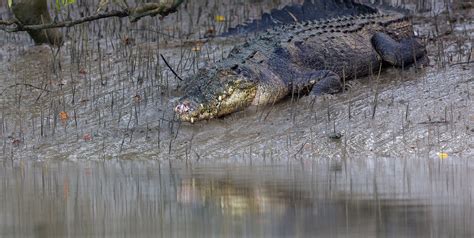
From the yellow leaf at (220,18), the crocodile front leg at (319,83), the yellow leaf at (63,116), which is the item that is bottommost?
the yellow leaf at (63,116)

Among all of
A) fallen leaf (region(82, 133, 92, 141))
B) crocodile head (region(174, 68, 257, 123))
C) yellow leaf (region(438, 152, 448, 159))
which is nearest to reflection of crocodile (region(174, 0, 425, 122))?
crocodile head (region(174, 68, 257, 123))

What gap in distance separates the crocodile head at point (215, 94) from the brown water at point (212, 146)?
115 millimetres

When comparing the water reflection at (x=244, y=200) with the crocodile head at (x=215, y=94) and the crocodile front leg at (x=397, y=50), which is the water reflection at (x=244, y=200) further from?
the crocodile front leg at (x=397, y=50)

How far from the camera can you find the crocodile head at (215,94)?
32.9ft

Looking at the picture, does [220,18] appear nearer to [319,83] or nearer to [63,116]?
[319,83]

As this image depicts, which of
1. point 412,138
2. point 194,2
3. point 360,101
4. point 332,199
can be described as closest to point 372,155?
point 412,138

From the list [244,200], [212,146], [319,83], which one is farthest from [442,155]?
[244,200]

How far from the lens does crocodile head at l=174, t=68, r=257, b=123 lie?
10.0 metres

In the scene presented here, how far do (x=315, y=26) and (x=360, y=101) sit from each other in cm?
163

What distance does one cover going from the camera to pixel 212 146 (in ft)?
31.3

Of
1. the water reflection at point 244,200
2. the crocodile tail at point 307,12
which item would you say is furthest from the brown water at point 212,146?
the crocodile tail at point 307,12

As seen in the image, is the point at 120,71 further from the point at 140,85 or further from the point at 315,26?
the point at 315,26

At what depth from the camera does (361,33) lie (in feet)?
38.9

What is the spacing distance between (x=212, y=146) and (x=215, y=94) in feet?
2.62
